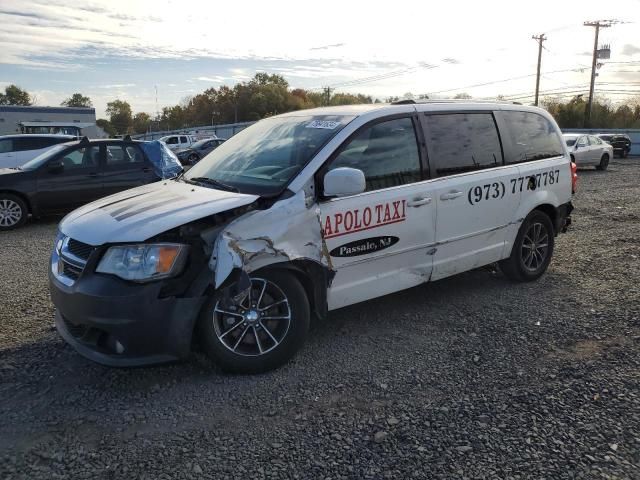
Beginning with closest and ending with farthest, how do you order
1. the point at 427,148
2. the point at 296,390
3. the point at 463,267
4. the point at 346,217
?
1. the point at 296,390
2. the point at 346,217
3. the point at 427,148
4. the point at 463,267

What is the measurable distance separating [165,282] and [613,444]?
8.75ft

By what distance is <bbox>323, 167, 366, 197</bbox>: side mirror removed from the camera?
3.62m

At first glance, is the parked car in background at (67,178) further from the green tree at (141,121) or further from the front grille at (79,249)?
the green tree at (141,121)

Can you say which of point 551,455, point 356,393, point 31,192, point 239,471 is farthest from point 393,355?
point 31,192

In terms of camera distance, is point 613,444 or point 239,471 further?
point 613,444

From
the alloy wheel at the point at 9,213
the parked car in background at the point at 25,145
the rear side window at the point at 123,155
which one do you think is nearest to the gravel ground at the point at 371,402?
the alloy wheel at the point at 9,213

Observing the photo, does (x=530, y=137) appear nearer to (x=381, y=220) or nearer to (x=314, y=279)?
(x=381, y=220)

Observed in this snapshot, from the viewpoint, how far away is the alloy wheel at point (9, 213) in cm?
916

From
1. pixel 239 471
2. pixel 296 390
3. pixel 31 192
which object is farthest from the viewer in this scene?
pixel 31 192

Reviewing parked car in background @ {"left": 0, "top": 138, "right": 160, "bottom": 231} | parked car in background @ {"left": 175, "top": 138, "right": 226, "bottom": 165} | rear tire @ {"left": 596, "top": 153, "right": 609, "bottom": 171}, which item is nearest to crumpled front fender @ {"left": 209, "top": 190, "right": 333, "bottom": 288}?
parked car in background @ {"left": 0, "top": 138, "right": 160, "bottom": 231}

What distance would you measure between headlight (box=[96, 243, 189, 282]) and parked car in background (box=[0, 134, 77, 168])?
10742 mm

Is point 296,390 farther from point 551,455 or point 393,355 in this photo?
point 551,455

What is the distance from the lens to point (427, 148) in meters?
4.45

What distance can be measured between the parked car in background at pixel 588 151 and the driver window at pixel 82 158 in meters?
17.8
